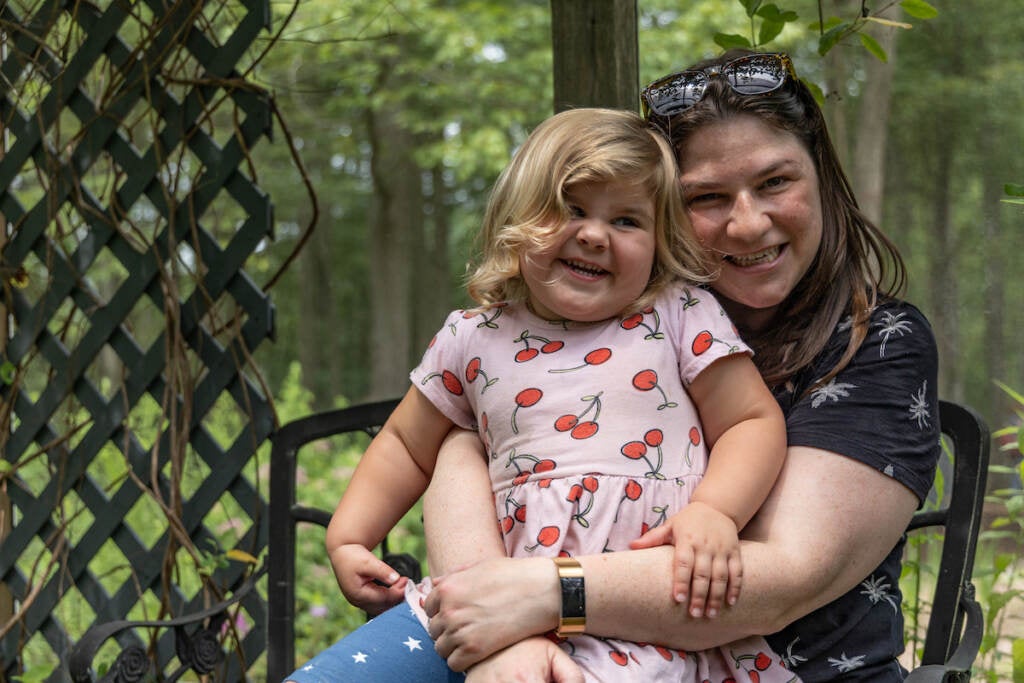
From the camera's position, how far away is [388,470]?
1.89 meters

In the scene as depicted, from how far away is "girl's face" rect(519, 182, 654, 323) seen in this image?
1.66m

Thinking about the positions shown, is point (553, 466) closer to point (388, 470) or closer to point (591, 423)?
point (591, 423)

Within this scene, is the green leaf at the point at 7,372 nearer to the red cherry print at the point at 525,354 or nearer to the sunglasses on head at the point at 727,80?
the red cherry print at the point at 525,354

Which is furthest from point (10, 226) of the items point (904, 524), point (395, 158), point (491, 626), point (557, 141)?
point (395, 158)

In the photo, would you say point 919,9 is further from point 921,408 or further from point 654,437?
point 654,437

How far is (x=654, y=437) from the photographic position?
1.63 meters

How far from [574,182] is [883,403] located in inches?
22.2

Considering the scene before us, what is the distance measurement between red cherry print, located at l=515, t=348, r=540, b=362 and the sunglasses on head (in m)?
0.45

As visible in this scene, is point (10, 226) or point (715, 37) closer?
point (715, 37)

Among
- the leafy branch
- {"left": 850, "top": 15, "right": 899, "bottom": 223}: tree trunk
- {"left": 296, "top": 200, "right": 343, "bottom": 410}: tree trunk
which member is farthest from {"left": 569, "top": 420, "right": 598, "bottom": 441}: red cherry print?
{"left": 296, "top": 200, "right": 343, "bottom": 410}: tree trunk

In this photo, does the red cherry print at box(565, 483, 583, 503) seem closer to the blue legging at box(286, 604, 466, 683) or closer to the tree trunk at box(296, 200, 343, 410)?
the blue legging at box(286, 604, 466, 683)

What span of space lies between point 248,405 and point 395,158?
29.4ft

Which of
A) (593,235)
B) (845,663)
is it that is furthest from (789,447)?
(593,235)

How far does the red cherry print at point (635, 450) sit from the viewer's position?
162cm
